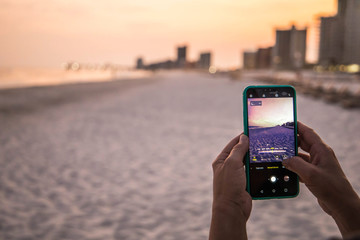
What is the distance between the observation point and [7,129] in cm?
1038

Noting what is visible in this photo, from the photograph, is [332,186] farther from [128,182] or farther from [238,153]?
[128,182]

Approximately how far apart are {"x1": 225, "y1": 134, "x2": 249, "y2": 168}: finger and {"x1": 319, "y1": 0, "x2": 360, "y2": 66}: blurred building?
103 meters

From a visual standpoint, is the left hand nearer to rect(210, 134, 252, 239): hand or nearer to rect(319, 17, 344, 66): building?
rect(210, 134, 252, 239): hand

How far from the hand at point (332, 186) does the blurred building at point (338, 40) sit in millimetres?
102961

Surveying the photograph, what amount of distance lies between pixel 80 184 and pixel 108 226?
1.72 meters

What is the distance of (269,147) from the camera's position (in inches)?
64.6

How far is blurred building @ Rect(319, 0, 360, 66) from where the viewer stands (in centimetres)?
9481

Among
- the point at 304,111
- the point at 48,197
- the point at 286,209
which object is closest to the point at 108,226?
the point at 48,197

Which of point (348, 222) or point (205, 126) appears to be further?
point (205, 126)

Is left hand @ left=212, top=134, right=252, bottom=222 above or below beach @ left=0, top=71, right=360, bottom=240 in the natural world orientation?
above

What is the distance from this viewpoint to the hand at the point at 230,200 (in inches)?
47.8

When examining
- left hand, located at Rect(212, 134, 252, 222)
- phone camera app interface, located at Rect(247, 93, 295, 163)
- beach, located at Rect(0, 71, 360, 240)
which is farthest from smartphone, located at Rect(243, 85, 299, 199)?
beach, located at Rect(0, 71, 360, 240)

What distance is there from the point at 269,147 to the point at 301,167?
277 mm

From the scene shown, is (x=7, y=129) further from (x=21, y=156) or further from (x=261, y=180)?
(x=261, y=180)
